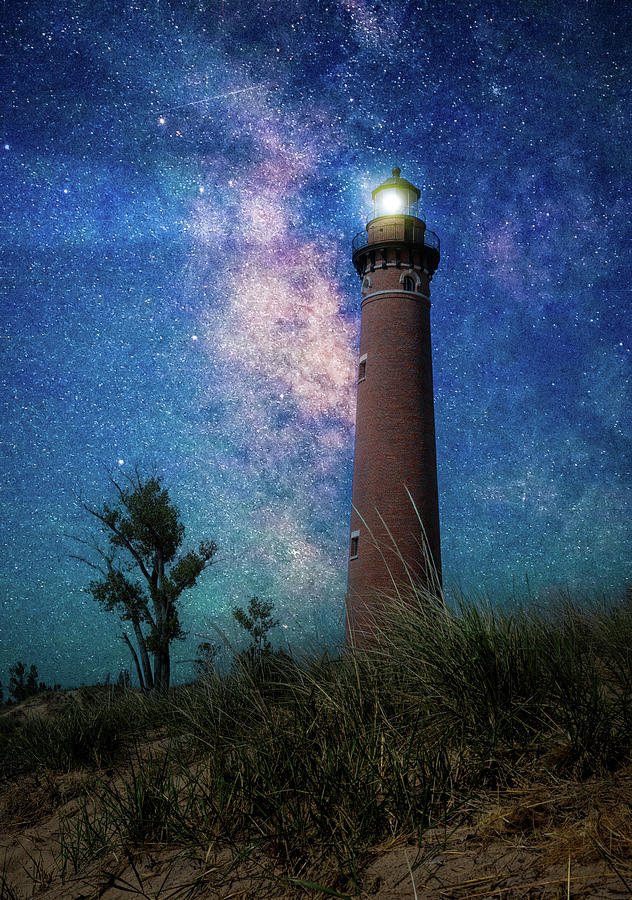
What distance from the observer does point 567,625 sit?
6.26 m

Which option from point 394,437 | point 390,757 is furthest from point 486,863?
point 394,437

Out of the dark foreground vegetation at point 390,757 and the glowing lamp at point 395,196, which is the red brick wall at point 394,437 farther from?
the dark foreground vegetation at point 390,757

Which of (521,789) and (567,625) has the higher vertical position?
(567,625)

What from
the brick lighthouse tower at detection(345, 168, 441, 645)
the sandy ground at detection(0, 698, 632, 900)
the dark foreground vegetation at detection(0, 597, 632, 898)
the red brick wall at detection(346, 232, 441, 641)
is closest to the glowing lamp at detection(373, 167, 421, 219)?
the brick lighthouse tower at detection(345, 168, 441, 645)

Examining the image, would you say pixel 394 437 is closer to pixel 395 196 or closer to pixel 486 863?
pixel 395 196

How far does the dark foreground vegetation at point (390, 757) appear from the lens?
10.8 feet

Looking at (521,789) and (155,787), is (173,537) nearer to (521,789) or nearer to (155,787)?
(155,787)

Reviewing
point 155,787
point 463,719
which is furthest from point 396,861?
point 155,787

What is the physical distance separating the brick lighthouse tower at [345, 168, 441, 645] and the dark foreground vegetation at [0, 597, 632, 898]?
1443 centimetres

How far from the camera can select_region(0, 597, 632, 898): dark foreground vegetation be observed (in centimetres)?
329

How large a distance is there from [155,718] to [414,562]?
14.3m

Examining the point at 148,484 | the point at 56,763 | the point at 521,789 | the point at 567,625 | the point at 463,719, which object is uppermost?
the point at 148,484

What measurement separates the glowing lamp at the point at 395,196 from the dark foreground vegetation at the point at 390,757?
2442cm

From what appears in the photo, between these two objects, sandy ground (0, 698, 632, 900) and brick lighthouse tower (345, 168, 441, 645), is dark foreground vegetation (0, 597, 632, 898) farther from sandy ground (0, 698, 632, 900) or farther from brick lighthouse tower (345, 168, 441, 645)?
brick lighthouse tower (345, 168, 441, 645)
